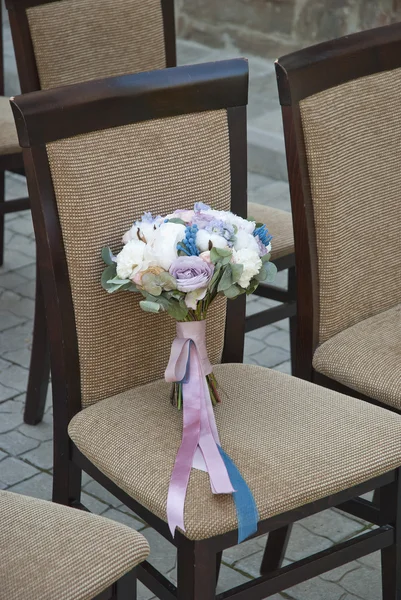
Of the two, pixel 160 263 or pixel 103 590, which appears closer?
pixel 103 590

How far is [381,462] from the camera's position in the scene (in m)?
1.58

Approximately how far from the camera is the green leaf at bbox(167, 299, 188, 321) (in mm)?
1515

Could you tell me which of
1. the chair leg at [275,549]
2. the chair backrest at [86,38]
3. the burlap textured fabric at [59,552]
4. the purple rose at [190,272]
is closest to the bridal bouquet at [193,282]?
the purple rose at [190,272]

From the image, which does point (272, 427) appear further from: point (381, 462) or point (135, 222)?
point (135, 222)

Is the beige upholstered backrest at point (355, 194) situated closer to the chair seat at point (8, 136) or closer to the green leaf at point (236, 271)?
the green leaf at point (236, 271)

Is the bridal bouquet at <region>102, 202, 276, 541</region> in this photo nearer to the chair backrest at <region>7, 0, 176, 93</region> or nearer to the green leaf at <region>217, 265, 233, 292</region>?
the green leaf at <region>217, 265, 233, 292</region>

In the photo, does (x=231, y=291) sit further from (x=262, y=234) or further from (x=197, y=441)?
(x=197, y=441)

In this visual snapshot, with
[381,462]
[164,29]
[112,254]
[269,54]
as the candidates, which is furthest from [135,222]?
[269,54]

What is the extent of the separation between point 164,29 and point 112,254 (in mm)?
1201

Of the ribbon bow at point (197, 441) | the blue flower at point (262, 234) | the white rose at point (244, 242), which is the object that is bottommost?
the ribbon bow at point (197, 441)

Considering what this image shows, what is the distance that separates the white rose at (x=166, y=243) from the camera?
1.48m

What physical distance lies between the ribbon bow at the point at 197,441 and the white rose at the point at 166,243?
0.45 ft

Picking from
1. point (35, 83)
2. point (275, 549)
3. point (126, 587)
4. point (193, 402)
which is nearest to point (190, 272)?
point (193, 402)

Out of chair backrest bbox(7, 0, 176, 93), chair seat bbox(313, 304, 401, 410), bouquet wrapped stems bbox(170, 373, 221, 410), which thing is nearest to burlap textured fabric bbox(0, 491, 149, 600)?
bouquet wrapped stems bbox(170, 373, 221, 410)
